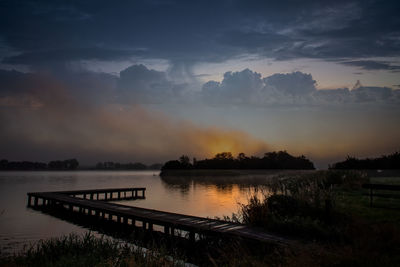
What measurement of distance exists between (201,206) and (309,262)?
21900 millimetres

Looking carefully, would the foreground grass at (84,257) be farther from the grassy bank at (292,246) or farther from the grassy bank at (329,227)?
the grassy bank at (329,227)

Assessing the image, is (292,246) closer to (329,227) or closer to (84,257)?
(329,227)

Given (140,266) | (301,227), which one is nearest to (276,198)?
(301,227)

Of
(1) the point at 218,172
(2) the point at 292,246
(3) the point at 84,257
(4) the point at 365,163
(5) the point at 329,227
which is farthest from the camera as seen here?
(1) the point at 218,172

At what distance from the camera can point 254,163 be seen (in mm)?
103688

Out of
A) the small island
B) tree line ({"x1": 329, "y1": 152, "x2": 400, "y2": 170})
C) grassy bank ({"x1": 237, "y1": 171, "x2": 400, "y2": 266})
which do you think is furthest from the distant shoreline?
grassy bank ({"x1": 237, "y1": 171, "x2": 400, "y2": 266})

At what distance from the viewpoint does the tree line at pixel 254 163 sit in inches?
3853

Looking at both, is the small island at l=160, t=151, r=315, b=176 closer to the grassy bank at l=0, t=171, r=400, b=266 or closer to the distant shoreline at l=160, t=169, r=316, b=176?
the distant shoreline at l=160, t=169, r=316, b=176

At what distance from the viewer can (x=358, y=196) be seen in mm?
18219

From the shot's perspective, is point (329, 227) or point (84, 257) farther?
point (329, 227)

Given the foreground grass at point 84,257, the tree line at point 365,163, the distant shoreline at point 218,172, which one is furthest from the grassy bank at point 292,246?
the distant shoreline at point 218,172

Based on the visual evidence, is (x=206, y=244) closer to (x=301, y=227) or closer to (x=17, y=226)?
(x=301, y=227)

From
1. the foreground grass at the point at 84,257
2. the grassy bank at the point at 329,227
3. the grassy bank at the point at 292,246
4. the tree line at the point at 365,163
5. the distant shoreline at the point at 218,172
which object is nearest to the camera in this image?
the grassy bank at the point at 329,227

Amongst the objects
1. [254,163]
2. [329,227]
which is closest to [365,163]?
[329,227]
